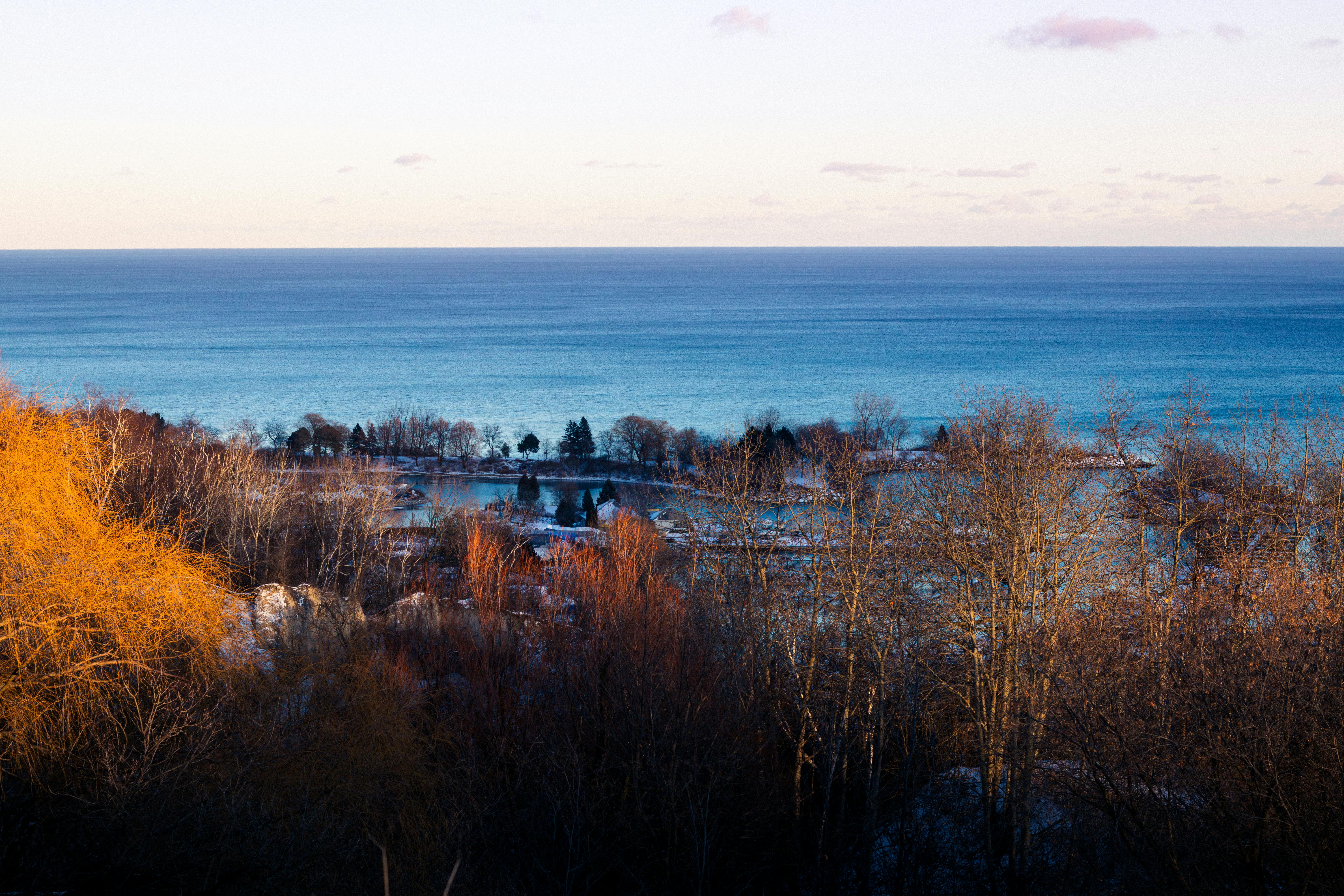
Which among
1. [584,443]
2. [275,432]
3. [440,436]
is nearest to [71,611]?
[584,443]

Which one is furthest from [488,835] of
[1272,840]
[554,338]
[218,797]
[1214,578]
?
[554,338]

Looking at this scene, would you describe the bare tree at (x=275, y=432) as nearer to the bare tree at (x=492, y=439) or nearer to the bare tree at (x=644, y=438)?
the bare tree at (x=492, y=439)

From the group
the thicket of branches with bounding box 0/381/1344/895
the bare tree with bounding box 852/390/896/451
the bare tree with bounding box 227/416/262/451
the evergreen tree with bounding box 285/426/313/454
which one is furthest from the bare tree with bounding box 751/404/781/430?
the thicket of branches with bounding box 0/381/1344/895

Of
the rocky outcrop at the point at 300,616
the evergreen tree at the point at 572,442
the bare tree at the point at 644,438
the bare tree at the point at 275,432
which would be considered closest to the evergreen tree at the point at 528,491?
the evergreen tree at the point at 572,442

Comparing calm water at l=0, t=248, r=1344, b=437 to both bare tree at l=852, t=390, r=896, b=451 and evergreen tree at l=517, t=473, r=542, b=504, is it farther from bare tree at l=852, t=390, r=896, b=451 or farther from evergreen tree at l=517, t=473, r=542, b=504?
evergreen tree at l=517, t=473, r=542, b=504

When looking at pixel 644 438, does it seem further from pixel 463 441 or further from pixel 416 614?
pixel 416 614

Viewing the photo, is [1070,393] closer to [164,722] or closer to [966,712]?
[966,712]
